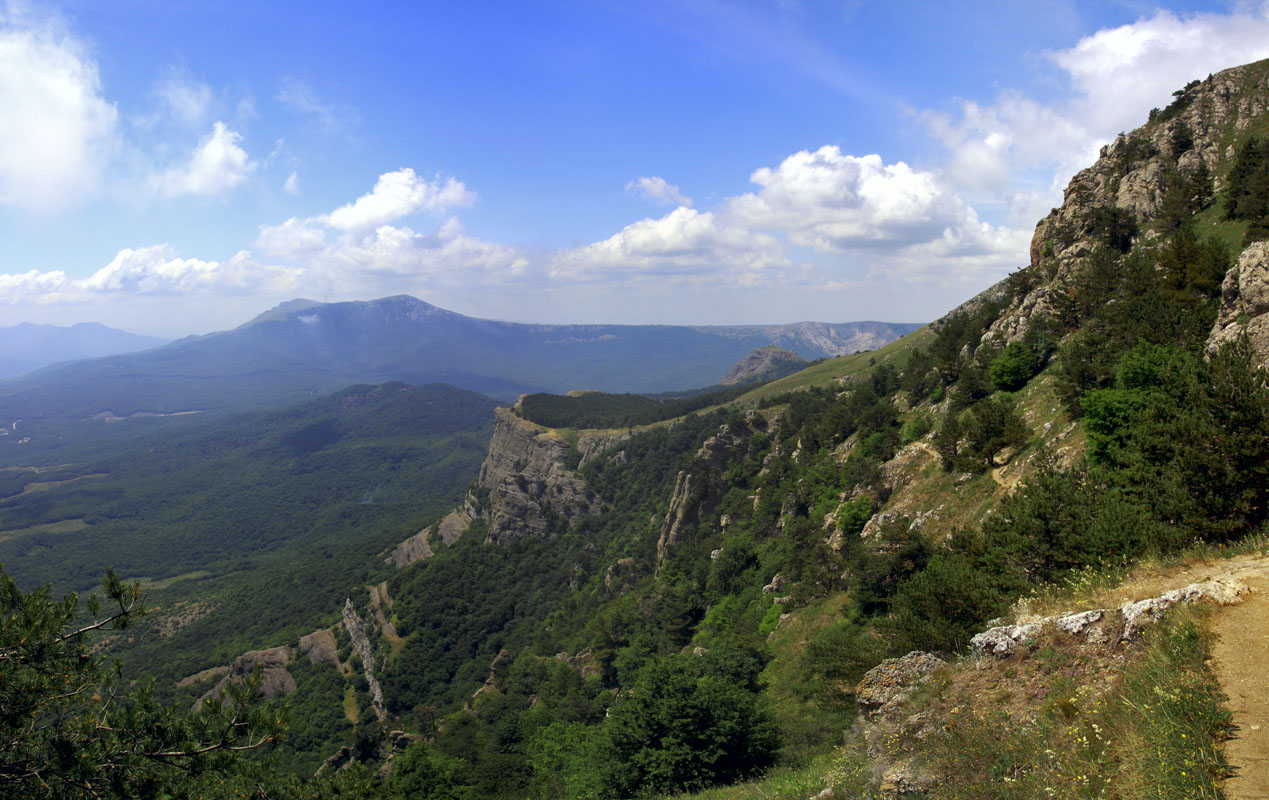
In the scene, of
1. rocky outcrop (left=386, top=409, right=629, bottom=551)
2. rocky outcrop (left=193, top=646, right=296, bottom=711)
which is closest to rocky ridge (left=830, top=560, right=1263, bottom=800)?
rocky outcrop (left=193, top=646, right=296, bottom=711)

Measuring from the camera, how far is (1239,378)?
12.7 metres

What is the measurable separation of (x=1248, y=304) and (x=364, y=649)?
82.6 m

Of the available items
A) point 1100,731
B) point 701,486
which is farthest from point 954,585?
point 701,486

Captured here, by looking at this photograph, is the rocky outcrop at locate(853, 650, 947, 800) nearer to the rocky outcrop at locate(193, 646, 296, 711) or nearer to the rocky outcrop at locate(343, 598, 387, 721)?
the rocky outcrop at locate(343, 598, 387, 721)

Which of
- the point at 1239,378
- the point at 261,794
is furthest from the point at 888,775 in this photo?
the point at 261,794

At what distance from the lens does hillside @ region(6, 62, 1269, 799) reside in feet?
31.6

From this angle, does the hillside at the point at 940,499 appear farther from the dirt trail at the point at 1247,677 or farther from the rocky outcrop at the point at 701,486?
the dirt trail at the point at 1247,677

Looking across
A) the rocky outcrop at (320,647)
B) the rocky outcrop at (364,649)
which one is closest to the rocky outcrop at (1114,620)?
the rocky outcrop at (364,649)

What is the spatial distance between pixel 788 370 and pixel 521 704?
16882 cm

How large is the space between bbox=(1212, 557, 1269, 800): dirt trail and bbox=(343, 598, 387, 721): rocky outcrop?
69.3 m

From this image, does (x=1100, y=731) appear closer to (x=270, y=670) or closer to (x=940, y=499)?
(x=940, y=499)

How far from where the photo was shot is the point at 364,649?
71.6 m

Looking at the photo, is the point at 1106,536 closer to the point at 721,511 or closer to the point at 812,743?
the point at 812,743

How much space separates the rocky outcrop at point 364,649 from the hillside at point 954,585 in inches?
17.4
